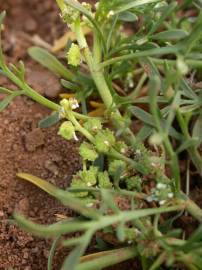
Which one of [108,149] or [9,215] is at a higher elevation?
[108,149]

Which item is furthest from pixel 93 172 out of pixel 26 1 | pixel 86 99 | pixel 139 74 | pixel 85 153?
pixel 26 1

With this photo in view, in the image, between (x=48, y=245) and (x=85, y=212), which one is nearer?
(x=85, y=212)

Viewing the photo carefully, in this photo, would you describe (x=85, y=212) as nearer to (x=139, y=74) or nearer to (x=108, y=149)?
(x=108, y=149)

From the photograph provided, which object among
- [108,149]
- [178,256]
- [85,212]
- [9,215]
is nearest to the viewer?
[85,212]

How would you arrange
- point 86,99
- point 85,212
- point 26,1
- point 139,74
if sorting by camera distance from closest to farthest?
point 85,212 → point 86,99 → point 139,74 → point 26,1

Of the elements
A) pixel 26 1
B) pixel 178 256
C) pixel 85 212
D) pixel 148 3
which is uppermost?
pixel 26 1

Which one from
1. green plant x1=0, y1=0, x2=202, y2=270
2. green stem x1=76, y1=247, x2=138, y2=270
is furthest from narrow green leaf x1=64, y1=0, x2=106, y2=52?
green stem x1=76, y1=247, x2=138, y2=270

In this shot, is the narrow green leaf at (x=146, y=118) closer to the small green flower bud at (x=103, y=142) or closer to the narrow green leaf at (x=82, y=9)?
the small green flower bud at (x=103, y=142)
